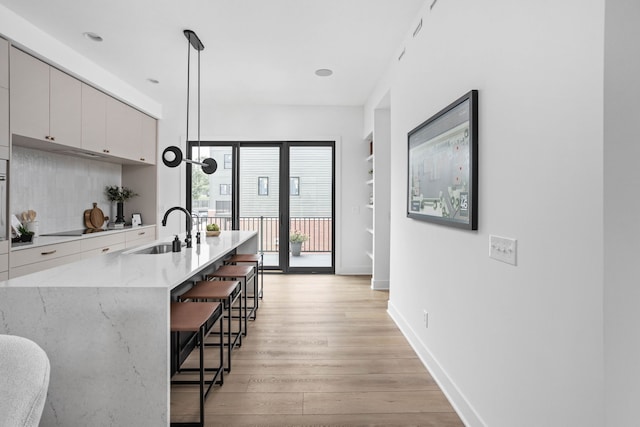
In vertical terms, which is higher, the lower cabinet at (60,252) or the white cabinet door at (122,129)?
the white cabinet door at (122,129)

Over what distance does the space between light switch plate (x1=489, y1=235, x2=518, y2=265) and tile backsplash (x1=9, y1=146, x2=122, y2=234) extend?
3986 millimetres

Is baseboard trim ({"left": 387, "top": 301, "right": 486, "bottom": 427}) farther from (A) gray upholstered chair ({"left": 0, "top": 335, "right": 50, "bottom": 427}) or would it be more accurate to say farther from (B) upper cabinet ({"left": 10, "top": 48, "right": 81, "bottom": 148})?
(B) upper cabinet ({"left": 10, "top": 48, "right": 81, "bottom": 148})

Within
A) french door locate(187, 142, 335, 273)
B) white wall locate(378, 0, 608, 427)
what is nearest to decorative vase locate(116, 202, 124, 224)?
french door locate(187, 142, 335, 273)

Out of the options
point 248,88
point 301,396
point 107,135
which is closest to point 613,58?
point 301,396

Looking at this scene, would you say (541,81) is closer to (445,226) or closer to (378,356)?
(445,226)

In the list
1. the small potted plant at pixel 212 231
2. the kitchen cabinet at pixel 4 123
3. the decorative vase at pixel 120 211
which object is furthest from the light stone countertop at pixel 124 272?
the decorative vase at pixel 120 211

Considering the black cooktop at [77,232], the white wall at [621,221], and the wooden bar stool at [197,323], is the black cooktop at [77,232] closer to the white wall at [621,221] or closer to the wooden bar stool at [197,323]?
the wooden bar stool at [197,323]

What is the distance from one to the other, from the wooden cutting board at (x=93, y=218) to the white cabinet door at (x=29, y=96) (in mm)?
1473

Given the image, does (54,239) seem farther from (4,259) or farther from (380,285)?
(380,285)

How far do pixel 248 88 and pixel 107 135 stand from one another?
187cm

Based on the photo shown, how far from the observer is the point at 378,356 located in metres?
2.77

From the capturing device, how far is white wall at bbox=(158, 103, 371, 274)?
18.5 feet

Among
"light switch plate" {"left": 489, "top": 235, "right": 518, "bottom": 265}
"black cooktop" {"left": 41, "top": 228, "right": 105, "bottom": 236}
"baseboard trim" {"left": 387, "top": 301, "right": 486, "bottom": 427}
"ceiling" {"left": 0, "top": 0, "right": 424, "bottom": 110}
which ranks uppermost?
"ceiling" {"left": 0, "top": 0, "right": 424, "bottom": 110}

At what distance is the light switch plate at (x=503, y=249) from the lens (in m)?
1.51
